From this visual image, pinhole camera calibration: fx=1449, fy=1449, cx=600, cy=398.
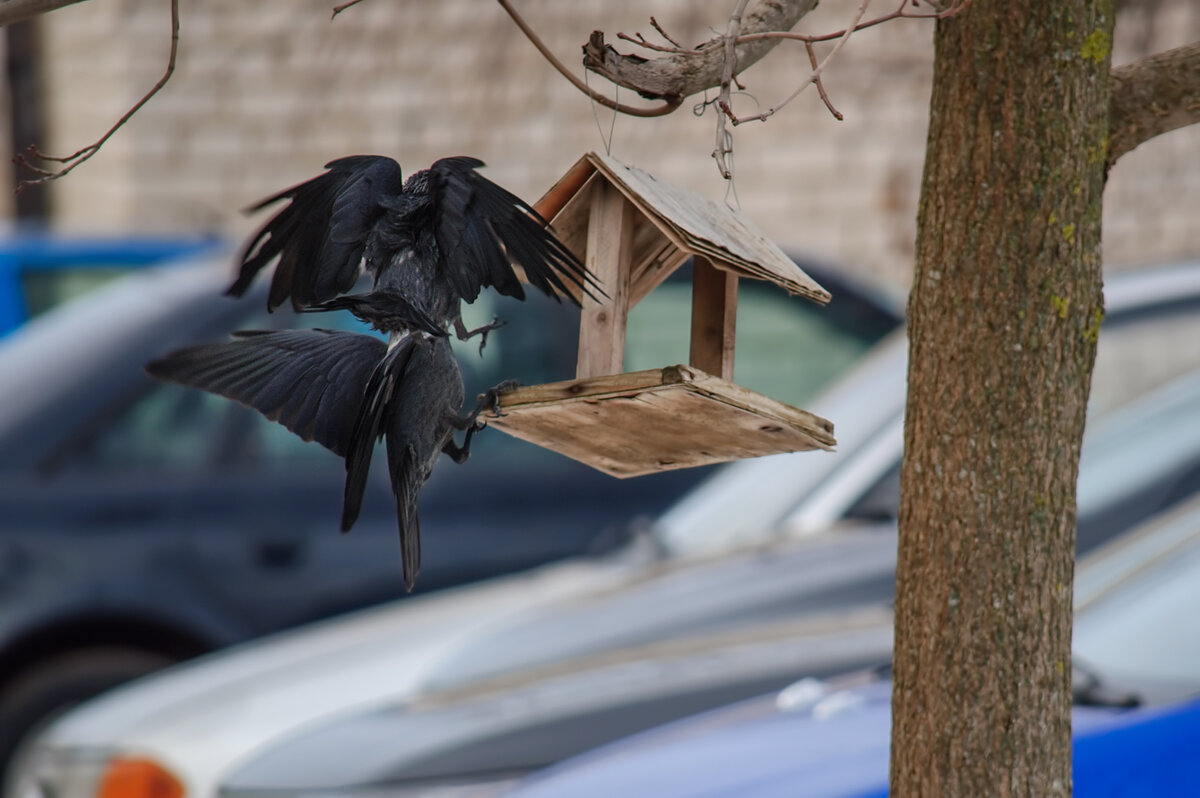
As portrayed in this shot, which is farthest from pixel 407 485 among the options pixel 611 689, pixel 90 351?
pixel 90 351

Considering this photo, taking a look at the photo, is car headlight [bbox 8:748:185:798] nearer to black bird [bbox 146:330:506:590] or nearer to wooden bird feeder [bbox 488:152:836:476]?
wooden bird feeder [bbox 488:152:836:476]

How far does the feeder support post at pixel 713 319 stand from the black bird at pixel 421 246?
34cm

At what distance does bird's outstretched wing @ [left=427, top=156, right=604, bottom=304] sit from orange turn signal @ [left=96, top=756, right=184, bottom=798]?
2153 mm

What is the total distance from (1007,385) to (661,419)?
0.39 metres

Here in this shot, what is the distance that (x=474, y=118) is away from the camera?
934cm

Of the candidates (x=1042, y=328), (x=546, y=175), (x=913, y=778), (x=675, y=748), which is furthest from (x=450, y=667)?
(x=546, y=175)

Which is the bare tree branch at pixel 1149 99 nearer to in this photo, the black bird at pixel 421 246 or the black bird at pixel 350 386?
the black bird at pixel 421 246

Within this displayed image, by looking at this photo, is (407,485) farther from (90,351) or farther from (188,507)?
(90,351)

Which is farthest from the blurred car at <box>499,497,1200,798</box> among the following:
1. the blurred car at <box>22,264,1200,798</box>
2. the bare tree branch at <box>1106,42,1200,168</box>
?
the bare tree branch at <box>1106,42,1200,168</box>

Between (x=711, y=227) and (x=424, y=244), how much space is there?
34 centimetres

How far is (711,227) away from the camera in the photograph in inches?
65.3

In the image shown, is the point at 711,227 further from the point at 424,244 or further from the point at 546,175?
the point at 546,175

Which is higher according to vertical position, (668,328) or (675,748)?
(668,328)

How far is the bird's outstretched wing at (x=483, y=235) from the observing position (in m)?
1.48
